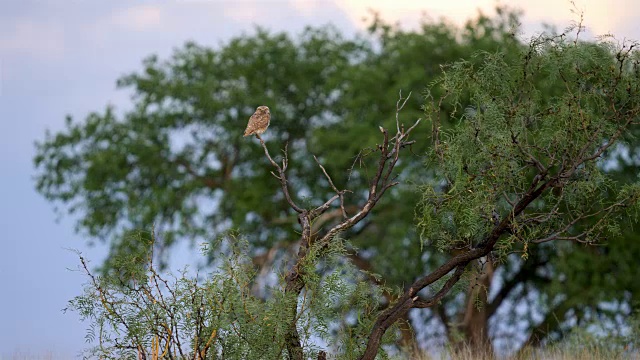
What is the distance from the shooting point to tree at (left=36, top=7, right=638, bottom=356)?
17.8 metres

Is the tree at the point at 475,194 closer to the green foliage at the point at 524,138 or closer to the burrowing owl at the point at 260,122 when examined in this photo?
the green foliage at the point at 524,138

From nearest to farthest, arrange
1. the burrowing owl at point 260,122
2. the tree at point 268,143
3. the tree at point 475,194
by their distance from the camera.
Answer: the tree at point 475,194 → the burrowing owl at point 260,122 → the tree at point 268,143

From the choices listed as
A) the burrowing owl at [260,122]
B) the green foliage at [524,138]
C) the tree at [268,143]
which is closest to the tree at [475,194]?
the green foliage at [524,138]

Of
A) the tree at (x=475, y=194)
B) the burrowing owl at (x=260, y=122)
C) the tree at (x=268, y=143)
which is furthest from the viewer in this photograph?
the tree at (x=268, y=143)

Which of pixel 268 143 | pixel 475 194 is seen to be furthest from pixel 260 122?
pixel 268 143

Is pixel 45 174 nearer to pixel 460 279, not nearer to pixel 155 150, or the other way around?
pixel 155 150

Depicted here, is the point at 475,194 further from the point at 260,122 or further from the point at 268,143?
the point at 268,143

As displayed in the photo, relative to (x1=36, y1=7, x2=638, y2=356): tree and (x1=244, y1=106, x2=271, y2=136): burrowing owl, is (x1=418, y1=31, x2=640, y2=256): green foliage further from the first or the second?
(x1=36, y1=7, x2=638, y2=356): tree

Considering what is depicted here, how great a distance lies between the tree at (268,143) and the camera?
17.8 meters

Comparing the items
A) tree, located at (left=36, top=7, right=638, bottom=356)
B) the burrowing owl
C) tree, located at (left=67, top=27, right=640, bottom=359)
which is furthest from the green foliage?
tree, located at (left=36, top=7, right=638, bottom=356)

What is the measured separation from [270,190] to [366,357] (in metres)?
11.0

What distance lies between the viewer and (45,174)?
2006 centimetres

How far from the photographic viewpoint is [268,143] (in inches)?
762

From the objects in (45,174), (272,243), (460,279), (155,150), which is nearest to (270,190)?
(272,243)
